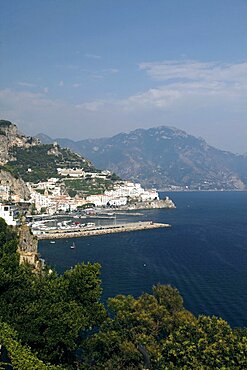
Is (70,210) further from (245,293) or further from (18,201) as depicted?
(245,293)

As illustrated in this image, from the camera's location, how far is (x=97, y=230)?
178ft

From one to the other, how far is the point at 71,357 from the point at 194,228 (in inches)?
1799

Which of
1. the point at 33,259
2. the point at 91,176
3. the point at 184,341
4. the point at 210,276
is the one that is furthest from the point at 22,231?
the point at 91,176

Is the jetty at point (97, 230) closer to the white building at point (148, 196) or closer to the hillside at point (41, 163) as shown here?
the hillside at point (41, 163)

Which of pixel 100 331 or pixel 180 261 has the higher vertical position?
pixel 100 331

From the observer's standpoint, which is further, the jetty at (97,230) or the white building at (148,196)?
the white building at (148,196)

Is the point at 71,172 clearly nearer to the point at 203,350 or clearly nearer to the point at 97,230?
the point at 97,230

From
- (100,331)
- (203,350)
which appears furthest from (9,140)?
(203,350)

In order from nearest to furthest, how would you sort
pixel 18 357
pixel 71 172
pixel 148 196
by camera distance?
pixel 18 357 < pixel 71 172 < pixel 148 196

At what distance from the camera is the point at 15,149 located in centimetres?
9006

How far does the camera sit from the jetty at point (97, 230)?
166 ft

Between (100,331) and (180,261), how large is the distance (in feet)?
81.8

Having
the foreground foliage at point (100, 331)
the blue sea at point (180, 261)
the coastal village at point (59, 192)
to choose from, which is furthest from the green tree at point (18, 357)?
the coastal village at point (59, 192)

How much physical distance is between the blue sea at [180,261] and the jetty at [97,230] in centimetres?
219
